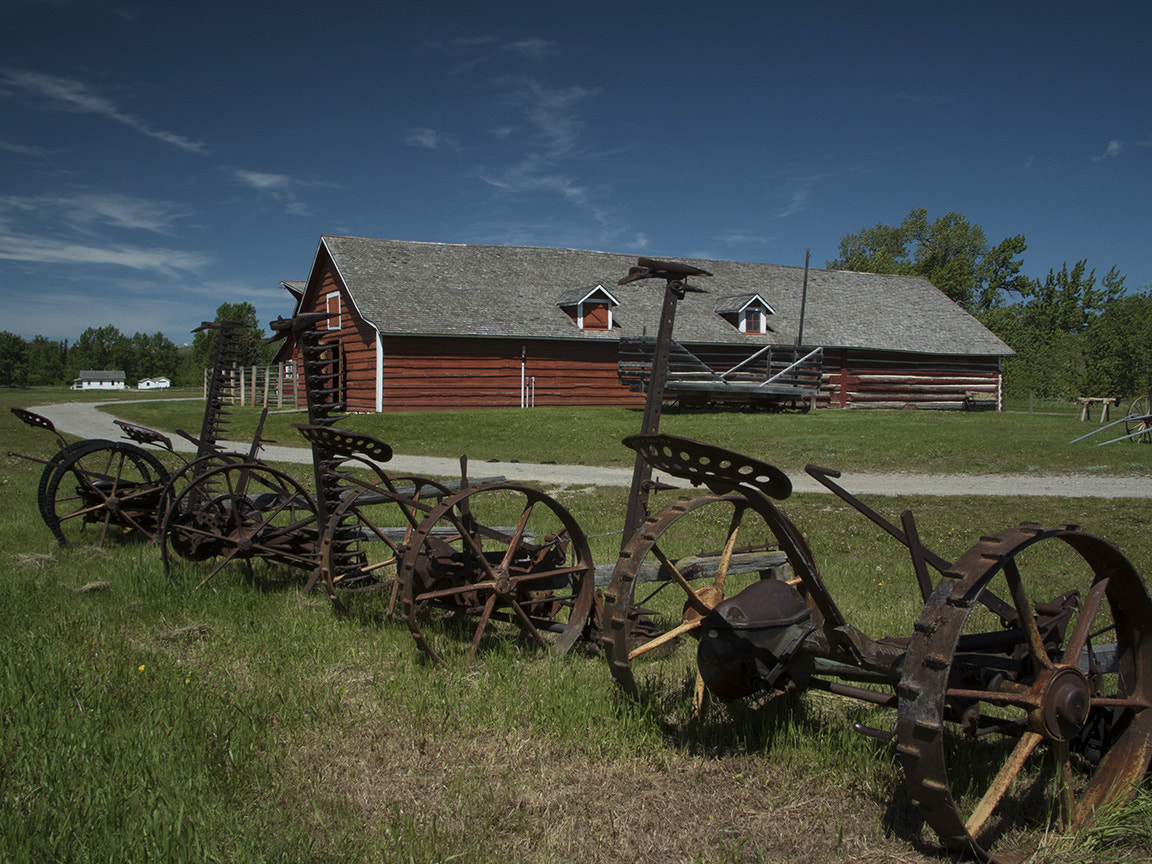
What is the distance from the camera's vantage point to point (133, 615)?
5051mm

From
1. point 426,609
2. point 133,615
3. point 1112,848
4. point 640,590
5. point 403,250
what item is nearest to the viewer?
point 1112,848

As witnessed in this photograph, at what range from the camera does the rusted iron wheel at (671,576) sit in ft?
10.1

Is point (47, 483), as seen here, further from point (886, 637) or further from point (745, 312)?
A: point (745, 312)

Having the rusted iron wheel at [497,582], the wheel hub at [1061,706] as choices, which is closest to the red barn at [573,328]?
the rusted iron wheel at [497,582]

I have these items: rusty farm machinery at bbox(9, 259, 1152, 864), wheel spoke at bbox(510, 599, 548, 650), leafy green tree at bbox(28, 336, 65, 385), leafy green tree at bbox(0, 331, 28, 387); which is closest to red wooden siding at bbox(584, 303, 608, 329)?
rusty farm machinery at bbox(9, 259, 1152, 864)

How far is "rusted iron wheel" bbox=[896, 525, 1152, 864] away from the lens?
7.75 feet

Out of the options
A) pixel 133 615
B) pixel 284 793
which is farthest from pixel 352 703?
pixel 133 615

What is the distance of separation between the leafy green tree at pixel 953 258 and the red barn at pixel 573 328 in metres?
32.0

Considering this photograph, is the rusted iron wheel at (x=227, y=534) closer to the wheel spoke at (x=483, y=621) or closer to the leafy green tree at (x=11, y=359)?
the wheel spoke at (x=483, y=621)

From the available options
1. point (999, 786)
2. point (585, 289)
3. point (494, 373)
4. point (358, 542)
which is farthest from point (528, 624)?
point (585, 289)

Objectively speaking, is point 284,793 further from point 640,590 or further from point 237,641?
point 640,590

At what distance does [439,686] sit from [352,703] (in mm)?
400

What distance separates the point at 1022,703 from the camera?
2.68 m

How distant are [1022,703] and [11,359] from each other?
115560 millimetres
